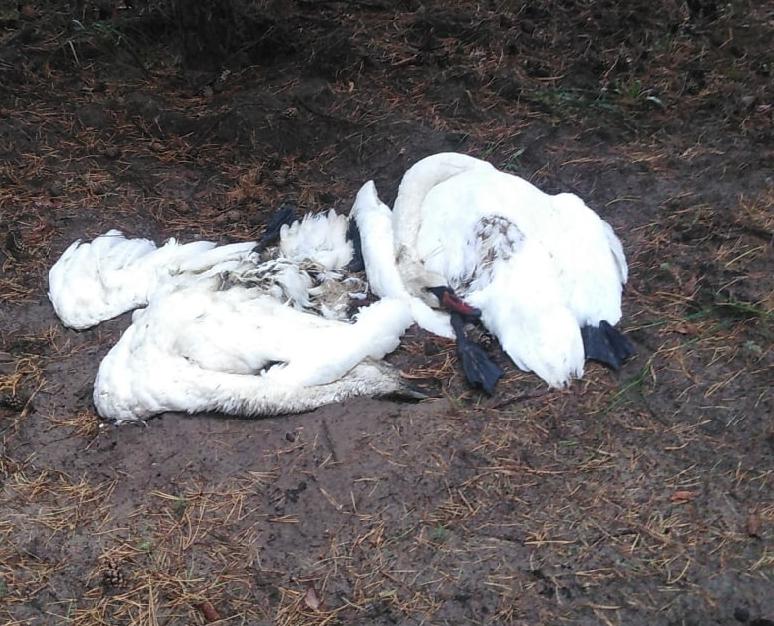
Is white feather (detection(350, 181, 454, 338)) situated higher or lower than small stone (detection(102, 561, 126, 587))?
higher

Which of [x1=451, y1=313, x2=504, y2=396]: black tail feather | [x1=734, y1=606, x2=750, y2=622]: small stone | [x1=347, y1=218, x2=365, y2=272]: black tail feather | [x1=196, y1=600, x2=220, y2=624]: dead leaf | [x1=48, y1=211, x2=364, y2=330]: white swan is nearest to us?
[x1=734, y1=606, x2=750, y2=622]: small stone

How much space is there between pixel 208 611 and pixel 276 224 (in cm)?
205

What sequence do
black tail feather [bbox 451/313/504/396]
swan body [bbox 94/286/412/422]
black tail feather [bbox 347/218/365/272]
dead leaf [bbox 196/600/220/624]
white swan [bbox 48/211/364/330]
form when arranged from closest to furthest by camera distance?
1. dead leaf [bbox 196/600/220/624]
2. swan body [bbox 94/286/412/422]
3. black tail feather [bbox 451/313/504/396]
4. white swan [bbox 48/211/364/330]
5. black tail feather [bbox 347/218/365/272]

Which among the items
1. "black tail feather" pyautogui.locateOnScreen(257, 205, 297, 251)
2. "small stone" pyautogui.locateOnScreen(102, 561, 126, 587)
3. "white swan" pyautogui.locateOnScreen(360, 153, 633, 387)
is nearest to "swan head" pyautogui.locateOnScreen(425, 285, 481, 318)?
"white swan" pyautogui.locateOnScreen(360, 153, 633, 387)

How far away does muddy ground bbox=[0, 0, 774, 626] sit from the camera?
8.76ft

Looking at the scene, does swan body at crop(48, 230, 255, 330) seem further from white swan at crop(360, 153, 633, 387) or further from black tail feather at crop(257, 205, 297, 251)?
white swan at crop(360, 153, 633, 387)

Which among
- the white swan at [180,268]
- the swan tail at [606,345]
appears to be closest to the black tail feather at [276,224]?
the white swan at [180,268]

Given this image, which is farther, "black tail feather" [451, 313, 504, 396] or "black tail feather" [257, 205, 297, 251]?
"black tail feather" [257, 205, 297, 251]

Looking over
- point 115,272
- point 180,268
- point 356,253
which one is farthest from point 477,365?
point 115,272

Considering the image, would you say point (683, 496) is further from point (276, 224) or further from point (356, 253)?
point (276, 224)

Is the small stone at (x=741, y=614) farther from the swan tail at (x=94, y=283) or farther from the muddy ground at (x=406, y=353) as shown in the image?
the swan tail at (x=94, y=283)

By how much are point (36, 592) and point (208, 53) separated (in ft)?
11.7

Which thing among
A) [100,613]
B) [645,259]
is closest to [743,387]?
[645,259]

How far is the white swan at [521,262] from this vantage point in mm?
3328
